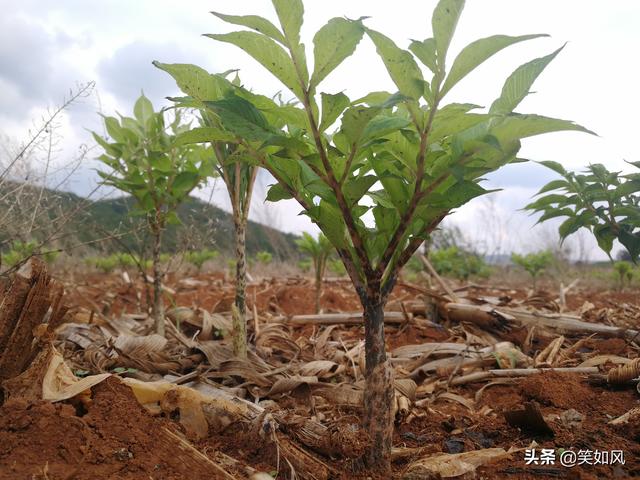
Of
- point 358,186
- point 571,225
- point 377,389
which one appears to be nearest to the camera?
point 358,186

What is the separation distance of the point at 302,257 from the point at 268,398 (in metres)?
13.6

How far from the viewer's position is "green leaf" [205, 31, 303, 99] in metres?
1.10

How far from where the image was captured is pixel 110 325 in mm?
2951

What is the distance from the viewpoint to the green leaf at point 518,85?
3.72ft

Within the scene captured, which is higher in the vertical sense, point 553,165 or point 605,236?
point 553,165

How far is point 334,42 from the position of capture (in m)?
1.09

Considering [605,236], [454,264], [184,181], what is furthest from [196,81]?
[454,264]

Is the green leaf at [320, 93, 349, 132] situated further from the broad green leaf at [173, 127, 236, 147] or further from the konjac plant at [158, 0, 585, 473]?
the broad green leaf at [173, 127, 236, 147]

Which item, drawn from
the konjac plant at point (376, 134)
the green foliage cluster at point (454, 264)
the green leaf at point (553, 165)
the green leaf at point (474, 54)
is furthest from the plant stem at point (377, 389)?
the green foliage cluster at point (454, 264)

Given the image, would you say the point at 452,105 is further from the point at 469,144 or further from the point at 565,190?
the point at 565,190

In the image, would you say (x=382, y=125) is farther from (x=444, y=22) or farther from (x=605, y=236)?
(x=605, y=236)

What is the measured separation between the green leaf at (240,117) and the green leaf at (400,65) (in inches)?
12.0

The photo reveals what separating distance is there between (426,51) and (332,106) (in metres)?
0.23

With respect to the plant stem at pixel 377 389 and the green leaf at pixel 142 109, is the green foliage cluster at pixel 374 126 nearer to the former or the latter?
the plant stem at pixel 377 389
